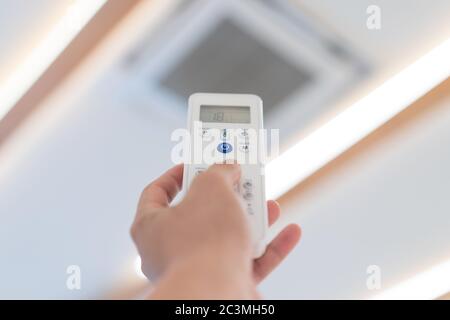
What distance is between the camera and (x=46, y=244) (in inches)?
41.5

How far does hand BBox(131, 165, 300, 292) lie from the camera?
39 cm

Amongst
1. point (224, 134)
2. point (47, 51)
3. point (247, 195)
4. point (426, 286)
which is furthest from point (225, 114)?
point (426, 286)

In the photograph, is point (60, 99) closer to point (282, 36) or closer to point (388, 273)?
point (282, 36)

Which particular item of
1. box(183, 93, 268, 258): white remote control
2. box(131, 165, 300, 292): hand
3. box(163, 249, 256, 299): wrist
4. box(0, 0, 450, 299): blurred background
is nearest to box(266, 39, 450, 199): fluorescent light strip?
box(0, 0, 450, 299): blurred background

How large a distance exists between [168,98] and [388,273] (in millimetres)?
761

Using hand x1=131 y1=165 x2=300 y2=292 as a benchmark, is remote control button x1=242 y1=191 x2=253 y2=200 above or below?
above

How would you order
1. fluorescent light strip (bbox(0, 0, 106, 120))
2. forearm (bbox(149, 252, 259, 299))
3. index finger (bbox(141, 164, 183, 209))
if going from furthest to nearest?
fluorescent light strip (bbox(0, 0, 106, 120)) → index finger (bbox(141, 164, 183, 209)) → forearm (bbox(149, 252, 259, 299))

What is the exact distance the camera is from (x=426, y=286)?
3.60 ft

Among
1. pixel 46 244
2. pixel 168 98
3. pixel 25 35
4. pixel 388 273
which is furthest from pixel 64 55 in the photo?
pixel 388 273

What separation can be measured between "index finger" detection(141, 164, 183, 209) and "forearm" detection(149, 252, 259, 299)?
138 mm

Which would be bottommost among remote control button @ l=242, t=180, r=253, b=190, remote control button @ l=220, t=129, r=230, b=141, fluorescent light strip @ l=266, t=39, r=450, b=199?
remote control button @ l=242, t=180, r=253, b=190

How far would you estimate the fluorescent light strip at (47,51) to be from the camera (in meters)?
0.71

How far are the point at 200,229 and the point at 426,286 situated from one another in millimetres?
942

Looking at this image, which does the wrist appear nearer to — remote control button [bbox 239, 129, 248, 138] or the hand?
the hand
